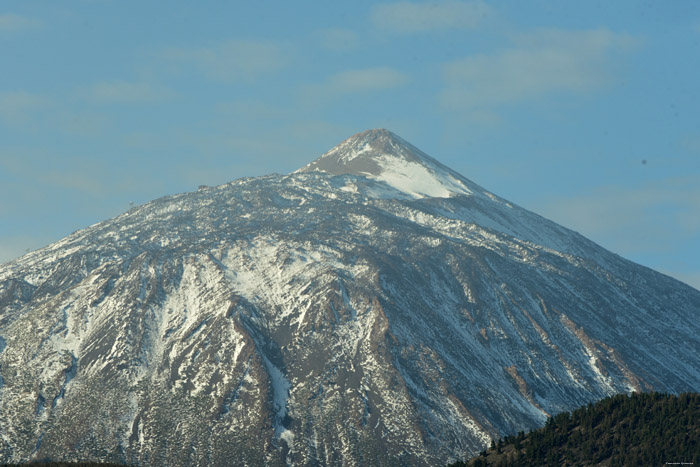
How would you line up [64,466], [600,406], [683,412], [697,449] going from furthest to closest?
[64,466] < [600,406] < [683,412] < [697,449]

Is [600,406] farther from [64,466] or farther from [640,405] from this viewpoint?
[64,466]

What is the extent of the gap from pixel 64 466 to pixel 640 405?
107658mm

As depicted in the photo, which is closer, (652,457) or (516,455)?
(652,457)

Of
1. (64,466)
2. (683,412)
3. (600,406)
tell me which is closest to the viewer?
(683,412)

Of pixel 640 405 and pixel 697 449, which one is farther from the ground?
pixel 640 405

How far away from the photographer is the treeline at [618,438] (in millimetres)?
138875

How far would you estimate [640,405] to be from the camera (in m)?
153

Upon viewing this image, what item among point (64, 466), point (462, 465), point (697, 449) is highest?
point (64, 466)

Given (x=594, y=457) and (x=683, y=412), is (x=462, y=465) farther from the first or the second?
(x=683, y=412)

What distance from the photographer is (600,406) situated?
15675cm

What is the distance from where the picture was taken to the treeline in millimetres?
138875

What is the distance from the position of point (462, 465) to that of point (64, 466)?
79.7 metres

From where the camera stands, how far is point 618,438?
476 feet

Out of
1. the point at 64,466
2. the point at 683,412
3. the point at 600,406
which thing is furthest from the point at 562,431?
the point at 64,466
